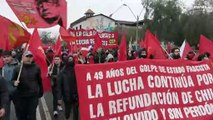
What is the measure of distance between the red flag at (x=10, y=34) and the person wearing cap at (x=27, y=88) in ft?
4.87

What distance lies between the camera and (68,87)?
30.0 feet

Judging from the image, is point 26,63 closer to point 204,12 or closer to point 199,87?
point 199,87

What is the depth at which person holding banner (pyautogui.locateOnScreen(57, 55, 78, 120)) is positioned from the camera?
29.8 feet

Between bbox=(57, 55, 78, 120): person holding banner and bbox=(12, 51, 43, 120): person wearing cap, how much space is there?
1.04m

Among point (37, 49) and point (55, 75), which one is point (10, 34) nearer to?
point (55, 75)

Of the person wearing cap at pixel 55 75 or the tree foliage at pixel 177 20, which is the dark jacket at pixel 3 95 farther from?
the tree foliage at pixel 177 20

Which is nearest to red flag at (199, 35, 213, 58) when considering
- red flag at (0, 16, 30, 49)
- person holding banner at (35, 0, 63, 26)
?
person holding banner at (35, 0, 63, 26)

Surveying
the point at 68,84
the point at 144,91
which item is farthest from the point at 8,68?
the point at 144,91

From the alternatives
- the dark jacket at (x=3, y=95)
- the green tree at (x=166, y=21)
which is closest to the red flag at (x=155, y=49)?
the dark jacket at (x=3, y=95)

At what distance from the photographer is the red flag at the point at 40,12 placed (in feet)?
28.6

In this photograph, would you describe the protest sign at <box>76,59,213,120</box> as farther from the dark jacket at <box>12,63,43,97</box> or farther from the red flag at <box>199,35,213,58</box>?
the red flag at <box>199,35,213,58</box>

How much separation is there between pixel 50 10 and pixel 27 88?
6.69 ft

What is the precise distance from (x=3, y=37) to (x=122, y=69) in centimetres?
374

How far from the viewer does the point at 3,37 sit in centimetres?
937
